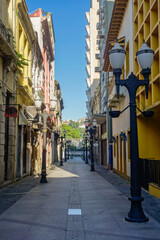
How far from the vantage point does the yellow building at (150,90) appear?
12.0 meters

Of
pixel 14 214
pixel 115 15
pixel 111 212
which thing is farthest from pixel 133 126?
pixel 115 15

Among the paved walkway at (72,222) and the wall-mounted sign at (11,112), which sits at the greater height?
the wall-mounted sign at (11,112)

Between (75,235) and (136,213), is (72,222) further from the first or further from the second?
(136,213)

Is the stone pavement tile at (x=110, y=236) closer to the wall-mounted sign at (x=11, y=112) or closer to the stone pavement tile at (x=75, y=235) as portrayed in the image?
the stone pavement tile at (x=75, y=235)

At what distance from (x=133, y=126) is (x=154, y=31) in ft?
21.2

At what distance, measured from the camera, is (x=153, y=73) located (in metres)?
12.5

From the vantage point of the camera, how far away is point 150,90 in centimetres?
1319

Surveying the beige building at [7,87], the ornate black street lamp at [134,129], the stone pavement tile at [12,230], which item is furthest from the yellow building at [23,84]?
the stone pavement tile at [12,230]

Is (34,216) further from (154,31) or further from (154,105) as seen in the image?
(154,31)

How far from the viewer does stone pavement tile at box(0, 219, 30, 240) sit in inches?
234

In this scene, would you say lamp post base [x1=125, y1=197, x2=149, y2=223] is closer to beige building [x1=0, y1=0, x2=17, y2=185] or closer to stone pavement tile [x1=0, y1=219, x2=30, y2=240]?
stone pavement tile [x1=0, y1=219, x2=30, y2=240]

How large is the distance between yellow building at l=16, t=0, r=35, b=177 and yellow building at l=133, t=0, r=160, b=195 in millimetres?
6677

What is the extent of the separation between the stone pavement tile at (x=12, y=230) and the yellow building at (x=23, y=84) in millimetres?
10987

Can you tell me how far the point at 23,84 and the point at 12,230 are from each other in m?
15.1
